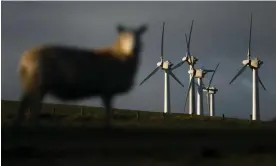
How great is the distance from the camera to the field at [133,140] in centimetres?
468

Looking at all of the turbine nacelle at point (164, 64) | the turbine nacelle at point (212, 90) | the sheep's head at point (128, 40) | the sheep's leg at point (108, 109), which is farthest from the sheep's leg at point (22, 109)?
the turbine nacelle at point (212, 90)

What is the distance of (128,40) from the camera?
5141 mm

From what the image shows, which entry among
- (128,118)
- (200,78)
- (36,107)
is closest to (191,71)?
(200,78)

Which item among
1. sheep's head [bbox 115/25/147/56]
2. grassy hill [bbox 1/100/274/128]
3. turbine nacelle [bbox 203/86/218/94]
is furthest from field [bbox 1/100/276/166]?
sheep's head [bbox 115/25/147/56]

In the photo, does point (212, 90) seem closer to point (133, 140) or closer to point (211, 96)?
point (211, 96)

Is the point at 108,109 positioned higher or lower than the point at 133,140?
higher

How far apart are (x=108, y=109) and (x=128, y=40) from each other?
2.89ft

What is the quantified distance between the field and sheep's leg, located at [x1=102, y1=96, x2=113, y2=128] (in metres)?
0.06

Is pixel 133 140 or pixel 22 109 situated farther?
pixel 133 140

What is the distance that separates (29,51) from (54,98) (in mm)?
617

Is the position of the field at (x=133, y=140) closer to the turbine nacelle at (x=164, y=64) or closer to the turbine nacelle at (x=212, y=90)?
the turbine nacelle at (x=212, y=90)

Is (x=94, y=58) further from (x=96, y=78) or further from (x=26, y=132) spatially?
(x=26, y=132)

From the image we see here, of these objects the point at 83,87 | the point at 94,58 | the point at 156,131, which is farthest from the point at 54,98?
the point at 156,131

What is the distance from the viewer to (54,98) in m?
4.96
